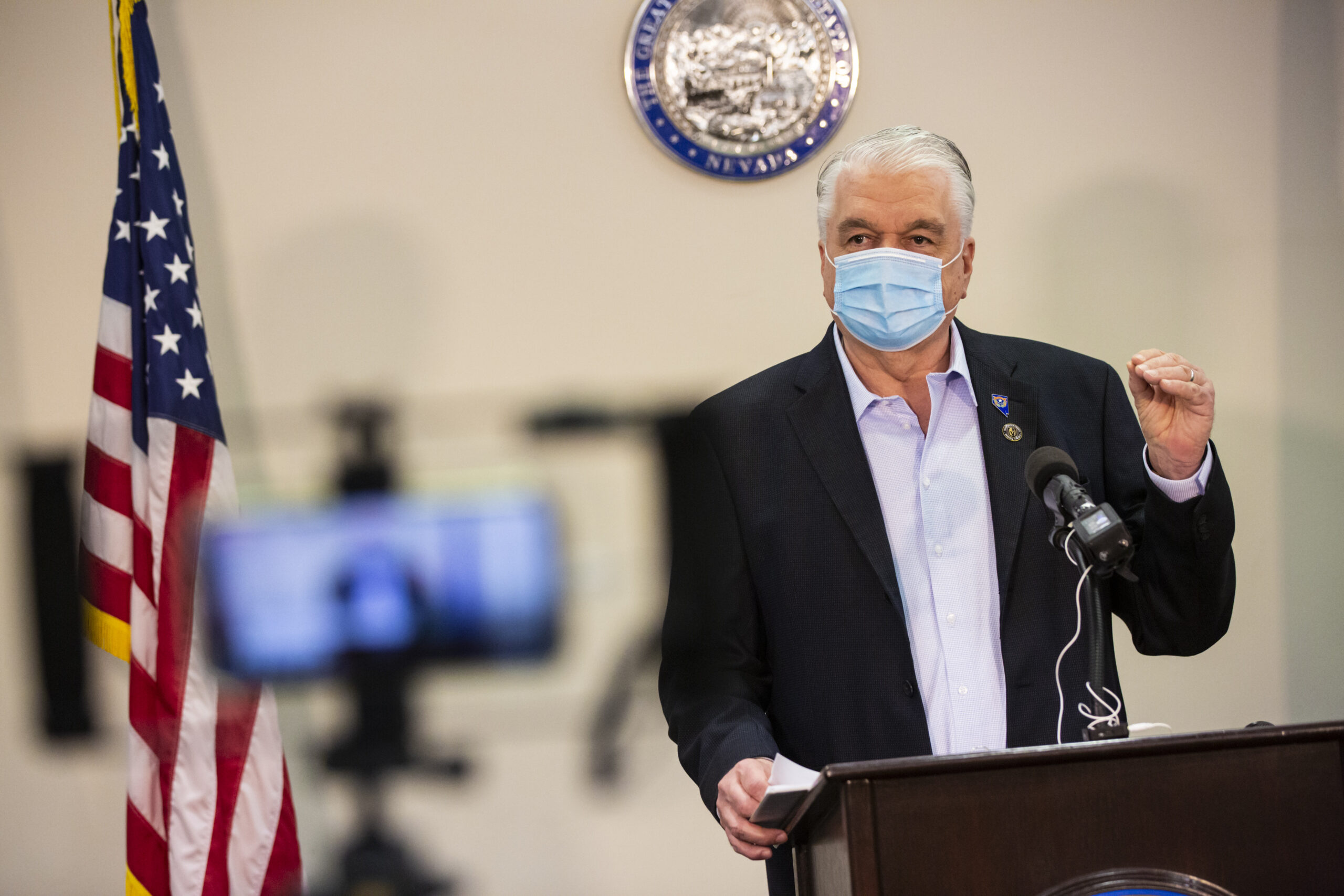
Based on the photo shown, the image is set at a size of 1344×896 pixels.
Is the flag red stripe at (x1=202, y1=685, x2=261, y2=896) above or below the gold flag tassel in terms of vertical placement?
below

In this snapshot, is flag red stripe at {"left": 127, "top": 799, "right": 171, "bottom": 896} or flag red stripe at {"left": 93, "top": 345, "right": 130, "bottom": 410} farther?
flag red stripe at {"left": 93, "top": 345, "right": 130, "bottom": 410}

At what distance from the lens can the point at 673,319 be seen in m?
2.66

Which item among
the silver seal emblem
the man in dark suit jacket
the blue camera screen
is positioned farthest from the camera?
the silver seal emblem

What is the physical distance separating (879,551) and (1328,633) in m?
1.62

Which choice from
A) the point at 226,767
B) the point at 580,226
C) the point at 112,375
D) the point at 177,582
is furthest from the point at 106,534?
the point at 580,226

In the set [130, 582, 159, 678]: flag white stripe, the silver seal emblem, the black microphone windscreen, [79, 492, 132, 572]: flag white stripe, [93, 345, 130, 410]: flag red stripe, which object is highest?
the silver seal emblem

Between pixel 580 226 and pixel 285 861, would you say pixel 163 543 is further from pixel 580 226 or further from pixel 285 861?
pixel 580 226

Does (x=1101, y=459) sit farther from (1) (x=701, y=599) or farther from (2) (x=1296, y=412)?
(2) (x=1296, y=412)

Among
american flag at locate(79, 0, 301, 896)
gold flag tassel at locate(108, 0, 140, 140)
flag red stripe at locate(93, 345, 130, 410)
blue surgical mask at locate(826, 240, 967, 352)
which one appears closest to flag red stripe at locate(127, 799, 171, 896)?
american flag at locate(79, 0, 301, 896)

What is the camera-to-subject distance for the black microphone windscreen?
4.00ft

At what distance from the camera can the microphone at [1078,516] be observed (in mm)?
1098

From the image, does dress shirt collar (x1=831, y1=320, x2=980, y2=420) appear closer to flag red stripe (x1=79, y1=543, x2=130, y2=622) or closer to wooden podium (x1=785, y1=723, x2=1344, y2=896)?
wooden podium (x1=785, y1=723, x2=1344, y2=896)

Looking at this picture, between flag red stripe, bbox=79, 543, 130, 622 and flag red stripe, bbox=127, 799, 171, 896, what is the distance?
1.30ft

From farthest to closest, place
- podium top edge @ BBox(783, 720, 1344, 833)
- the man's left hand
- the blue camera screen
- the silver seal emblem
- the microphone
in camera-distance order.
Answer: the silver seal emblem, the blue camera screen, the man's left hand, the microphone, podium top edge @ BBox(783, 720, 1344, 833)
